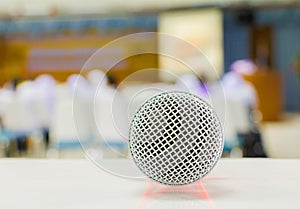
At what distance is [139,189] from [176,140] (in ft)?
0.32

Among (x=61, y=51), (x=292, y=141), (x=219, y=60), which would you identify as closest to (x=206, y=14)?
(x=219, y=60)

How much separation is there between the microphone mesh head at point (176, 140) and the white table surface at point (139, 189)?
3 cm

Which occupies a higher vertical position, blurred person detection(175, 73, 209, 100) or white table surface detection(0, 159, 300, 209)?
blurred person detection(175, 73, 209, 100)

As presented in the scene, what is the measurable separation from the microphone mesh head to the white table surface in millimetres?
33

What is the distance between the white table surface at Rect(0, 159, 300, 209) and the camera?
56cm

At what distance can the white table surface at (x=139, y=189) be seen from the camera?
56cm

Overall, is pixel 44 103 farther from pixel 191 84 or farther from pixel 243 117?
pixel 191 84

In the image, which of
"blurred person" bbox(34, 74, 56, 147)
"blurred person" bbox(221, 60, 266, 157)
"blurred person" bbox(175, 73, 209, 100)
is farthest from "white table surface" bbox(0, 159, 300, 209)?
"blurred person" bbox(34, 74, 56, 147)

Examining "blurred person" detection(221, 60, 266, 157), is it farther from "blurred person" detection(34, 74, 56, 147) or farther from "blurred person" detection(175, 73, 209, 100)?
"blurred person" detection(175, 73, 209, 100)

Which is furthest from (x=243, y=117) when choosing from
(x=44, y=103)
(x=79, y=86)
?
(x=79, y=86)

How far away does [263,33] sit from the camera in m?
13.6

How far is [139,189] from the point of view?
2.09ft

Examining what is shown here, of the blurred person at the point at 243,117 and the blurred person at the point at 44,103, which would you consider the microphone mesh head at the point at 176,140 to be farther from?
the blurred person at the point at 44,103

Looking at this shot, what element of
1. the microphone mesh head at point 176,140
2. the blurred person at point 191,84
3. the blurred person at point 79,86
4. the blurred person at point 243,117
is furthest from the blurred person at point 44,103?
the microphone mesh head at point 176,140
